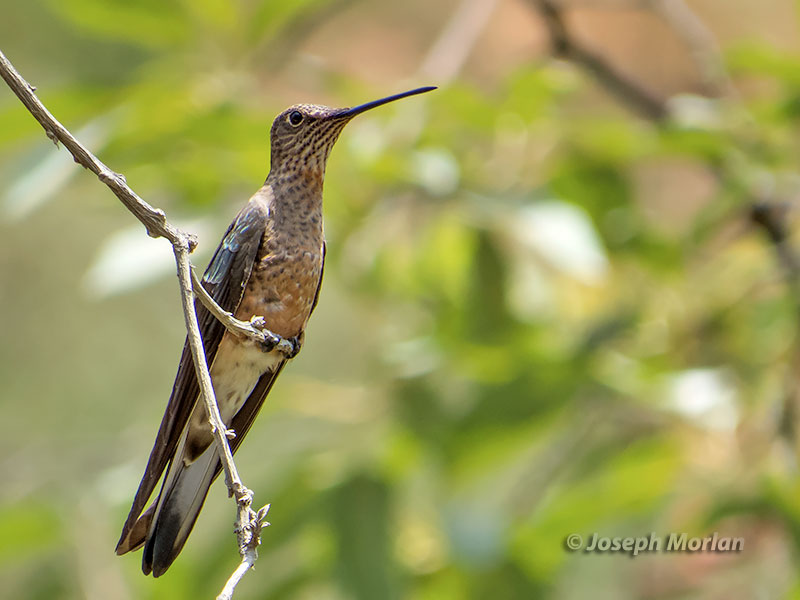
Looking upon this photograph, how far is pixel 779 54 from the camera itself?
2.82 m

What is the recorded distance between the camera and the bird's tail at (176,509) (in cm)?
154

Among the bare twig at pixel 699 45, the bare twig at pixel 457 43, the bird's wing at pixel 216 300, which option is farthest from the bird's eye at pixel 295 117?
the bare twig at pixel 699 45

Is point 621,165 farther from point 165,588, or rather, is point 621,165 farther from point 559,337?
point 165,588

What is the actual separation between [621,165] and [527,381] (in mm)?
949

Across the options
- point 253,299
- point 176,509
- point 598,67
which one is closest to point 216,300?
point 253,299

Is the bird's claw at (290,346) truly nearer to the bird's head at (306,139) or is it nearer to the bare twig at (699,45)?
the bird's head at (306,139)

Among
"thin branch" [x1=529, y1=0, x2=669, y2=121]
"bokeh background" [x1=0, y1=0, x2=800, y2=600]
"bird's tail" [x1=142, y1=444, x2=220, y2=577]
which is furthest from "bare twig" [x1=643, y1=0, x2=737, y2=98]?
"bird's tail" [x1=142, y1=444, x2=220, y2=577]

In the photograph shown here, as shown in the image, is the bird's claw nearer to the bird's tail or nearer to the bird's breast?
the bird's breast

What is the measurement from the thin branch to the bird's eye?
1298 mm

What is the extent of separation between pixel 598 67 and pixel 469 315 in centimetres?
91

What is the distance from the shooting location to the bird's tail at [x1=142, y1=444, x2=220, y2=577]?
154cm

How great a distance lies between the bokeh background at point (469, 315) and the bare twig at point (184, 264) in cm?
132

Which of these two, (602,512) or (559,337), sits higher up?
(559,337)

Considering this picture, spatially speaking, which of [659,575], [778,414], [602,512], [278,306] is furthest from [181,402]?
[659,575]
